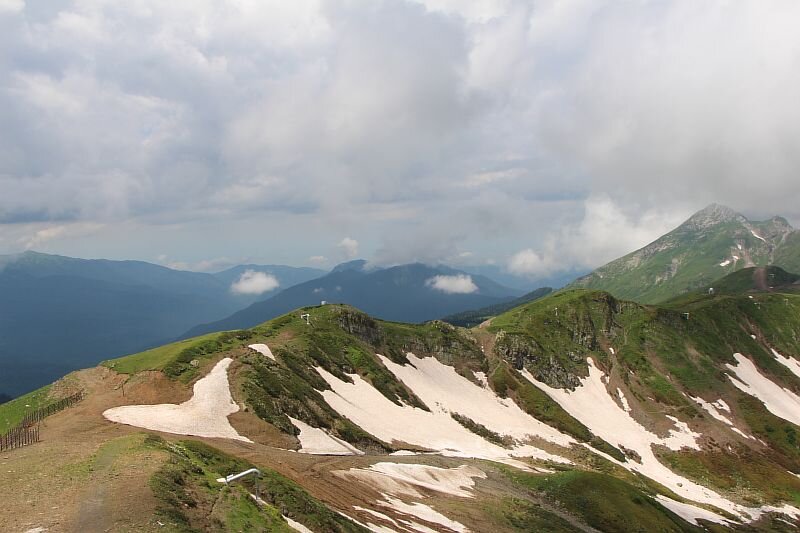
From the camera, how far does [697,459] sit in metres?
129

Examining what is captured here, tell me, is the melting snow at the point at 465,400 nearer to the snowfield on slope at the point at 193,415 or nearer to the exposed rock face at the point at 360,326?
the exposed rock face at the point at 360,326

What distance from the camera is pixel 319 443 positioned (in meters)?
72.1

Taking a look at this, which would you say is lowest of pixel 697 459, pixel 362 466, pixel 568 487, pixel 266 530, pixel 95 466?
pixel 697 459

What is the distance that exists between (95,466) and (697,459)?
139916 millimetres

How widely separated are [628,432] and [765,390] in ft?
259

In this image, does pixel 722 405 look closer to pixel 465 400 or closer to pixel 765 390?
pixel 765 390

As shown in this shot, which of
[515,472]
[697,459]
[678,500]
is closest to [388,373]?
[515,472]

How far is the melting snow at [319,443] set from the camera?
2744 inches

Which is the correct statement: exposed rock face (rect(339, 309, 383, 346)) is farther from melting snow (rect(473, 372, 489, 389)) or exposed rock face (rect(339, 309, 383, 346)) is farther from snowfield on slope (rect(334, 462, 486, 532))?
snowfield on slope (rect(334, 462, 486, 532))

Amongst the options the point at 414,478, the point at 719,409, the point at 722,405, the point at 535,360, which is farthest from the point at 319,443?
the point at 722,405

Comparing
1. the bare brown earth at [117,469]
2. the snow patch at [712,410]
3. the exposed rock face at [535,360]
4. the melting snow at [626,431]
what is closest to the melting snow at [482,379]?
the exposed rock face at [535,360]

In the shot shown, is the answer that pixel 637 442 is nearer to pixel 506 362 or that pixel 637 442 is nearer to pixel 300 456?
pixel 506 362

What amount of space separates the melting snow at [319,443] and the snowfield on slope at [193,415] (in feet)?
28.4

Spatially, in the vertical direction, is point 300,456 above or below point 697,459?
above
